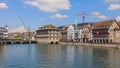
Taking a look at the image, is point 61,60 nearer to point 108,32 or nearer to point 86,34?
point 108,32

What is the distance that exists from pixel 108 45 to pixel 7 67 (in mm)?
75765

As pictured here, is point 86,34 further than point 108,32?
Yes

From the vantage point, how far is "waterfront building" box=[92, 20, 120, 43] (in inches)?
5896

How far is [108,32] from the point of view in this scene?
15200 cm

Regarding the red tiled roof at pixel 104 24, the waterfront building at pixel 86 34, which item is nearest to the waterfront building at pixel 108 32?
the red tiled roof at pixel 104 24

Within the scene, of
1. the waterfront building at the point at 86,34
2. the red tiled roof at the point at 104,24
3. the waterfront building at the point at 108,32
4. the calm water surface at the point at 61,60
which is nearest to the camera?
the calm water surface at the point at 61,60

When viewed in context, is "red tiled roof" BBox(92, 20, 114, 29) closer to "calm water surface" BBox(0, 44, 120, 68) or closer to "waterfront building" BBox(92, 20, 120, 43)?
"waterfront building" BBox(92, 20, 120, 43)

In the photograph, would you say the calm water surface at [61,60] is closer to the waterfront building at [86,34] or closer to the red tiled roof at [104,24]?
the red tiled roof at [104,24]

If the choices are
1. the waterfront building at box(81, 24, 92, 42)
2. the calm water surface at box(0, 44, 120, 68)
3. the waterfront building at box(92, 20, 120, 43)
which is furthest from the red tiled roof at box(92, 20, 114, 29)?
the calm water surface at box(0, 44, 120, 68)

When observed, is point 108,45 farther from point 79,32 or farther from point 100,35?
point 79,32

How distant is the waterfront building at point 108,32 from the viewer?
491 ft

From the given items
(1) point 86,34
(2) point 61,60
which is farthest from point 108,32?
(2) point 61,60

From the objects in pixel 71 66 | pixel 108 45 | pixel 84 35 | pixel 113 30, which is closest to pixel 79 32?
pixel 84 35

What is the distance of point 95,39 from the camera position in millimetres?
166000
